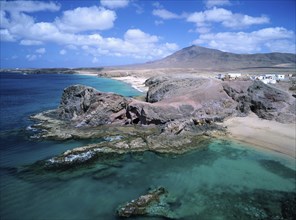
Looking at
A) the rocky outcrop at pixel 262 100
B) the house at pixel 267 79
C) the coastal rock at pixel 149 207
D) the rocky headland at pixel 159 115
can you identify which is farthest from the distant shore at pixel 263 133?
the house at pixel 267 79

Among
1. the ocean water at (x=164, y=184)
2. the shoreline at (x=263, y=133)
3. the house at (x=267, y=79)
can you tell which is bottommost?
the ocean water at (x=164, y=184)

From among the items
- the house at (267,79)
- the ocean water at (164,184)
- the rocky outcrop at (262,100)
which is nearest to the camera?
the ocean water at (164,184)

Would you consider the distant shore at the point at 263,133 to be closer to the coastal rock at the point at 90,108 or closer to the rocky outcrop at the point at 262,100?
the rocky outcrop at the point at 262,100

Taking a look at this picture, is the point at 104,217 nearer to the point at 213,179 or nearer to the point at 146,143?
the point at 213,179

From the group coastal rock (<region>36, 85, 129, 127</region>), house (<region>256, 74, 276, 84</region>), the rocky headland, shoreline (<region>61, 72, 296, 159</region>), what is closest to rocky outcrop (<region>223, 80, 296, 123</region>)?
the rocky headland

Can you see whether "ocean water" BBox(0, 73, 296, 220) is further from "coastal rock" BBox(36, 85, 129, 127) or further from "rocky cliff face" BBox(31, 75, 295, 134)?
"coastal rock" BBox(36, 85, 129, 127)

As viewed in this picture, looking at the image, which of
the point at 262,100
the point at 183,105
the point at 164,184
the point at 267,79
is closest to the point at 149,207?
the point at 164,184
